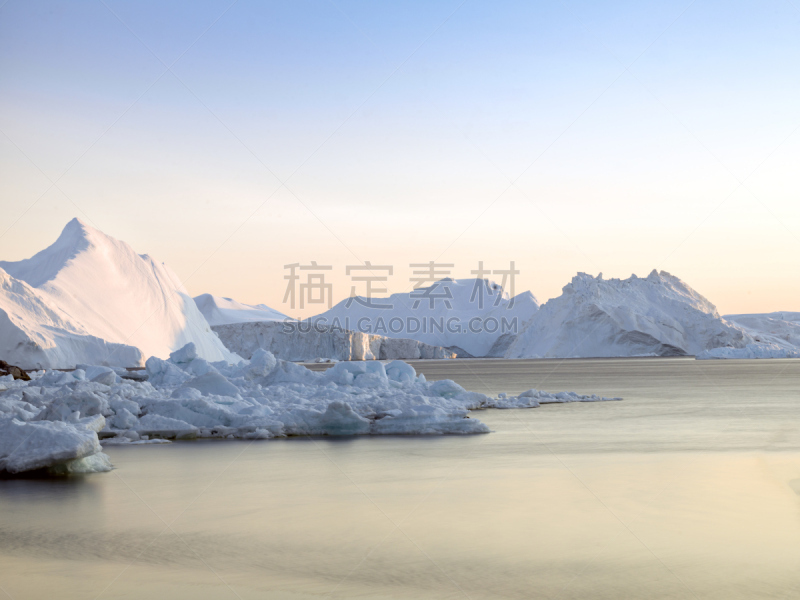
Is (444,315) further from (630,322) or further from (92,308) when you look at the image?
(92,308)

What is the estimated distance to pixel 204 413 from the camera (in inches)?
554

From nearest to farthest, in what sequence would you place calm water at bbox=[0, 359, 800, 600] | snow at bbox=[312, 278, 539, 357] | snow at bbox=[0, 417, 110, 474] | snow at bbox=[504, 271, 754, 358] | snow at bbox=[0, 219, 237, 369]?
1. calm water at bbox=[0, 359, 800, 600]
2. snow at bbox=[0, 417, 110, 474]
3. snow at bbox=[0, 219, 237, 369]
4. snow at bbox=[504, 271, 754, 358]
5. snow at bbox=[312, 278, 539, 357]

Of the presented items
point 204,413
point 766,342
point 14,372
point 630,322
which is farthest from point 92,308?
point 766,342

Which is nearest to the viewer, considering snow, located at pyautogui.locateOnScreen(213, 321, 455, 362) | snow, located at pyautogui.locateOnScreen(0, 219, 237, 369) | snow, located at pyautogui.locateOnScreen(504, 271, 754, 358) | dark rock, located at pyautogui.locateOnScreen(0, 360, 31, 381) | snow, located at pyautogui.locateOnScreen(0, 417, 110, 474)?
snow, located at pyautogui.locateOnScreen(0, 417, 110, 474)

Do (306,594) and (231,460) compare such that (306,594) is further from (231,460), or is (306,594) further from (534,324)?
(534,324)

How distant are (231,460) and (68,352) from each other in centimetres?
2157

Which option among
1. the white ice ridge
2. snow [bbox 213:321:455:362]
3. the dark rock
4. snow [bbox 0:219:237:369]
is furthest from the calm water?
snow [bbox 213:321:455:362]

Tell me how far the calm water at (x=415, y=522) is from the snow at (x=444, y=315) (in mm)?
97207

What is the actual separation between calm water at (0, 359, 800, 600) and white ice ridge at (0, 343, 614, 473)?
0.58 meters

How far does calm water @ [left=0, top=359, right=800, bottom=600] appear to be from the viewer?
540cm

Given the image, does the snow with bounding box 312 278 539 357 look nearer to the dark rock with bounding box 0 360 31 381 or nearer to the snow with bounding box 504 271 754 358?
the snow with bounding box 504 271 754 358

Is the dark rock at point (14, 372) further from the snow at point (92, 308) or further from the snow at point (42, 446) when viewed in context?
the snow at point (42, 446)

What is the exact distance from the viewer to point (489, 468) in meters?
10.5

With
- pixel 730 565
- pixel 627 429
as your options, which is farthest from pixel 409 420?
pixel 730 565
